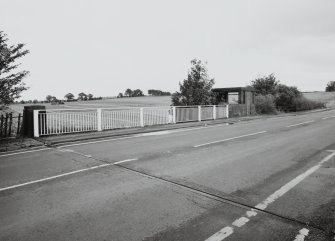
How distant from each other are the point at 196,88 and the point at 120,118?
41.4ft

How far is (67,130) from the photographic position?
13.4 m

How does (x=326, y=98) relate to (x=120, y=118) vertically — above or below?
above

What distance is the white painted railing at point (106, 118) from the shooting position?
12417 millimetres

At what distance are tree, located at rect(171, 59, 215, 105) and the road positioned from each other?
18.4m

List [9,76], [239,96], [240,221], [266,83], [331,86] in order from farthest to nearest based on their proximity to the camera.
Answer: [331,86]
[266,83]
[239,96]
[9,76]
[240,221]

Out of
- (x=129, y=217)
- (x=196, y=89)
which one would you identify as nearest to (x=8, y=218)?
(x=129, y=217)

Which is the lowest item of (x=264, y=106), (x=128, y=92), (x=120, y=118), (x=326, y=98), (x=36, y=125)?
(x=36, y=125)

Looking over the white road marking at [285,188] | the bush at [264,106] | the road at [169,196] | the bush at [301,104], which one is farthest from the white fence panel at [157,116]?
the bush at [301,104]

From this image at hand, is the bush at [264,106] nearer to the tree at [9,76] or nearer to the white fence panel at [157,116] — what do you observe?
the white fence panel at [157,116]

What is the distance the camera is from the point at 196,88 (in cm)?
2681

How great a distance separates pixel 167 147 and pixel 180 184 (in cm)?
432

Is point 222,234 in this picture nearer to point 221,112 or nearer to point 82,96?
point 221,112

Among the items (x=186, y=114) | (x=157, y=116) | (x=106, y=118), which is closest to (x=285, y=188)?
(x=106, y=118)

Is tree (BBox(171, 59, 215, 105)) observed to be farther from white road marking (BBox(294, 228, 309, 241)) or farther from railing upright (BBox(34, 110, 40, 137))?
white road marking (BBox(294, 228, 309, 241))
